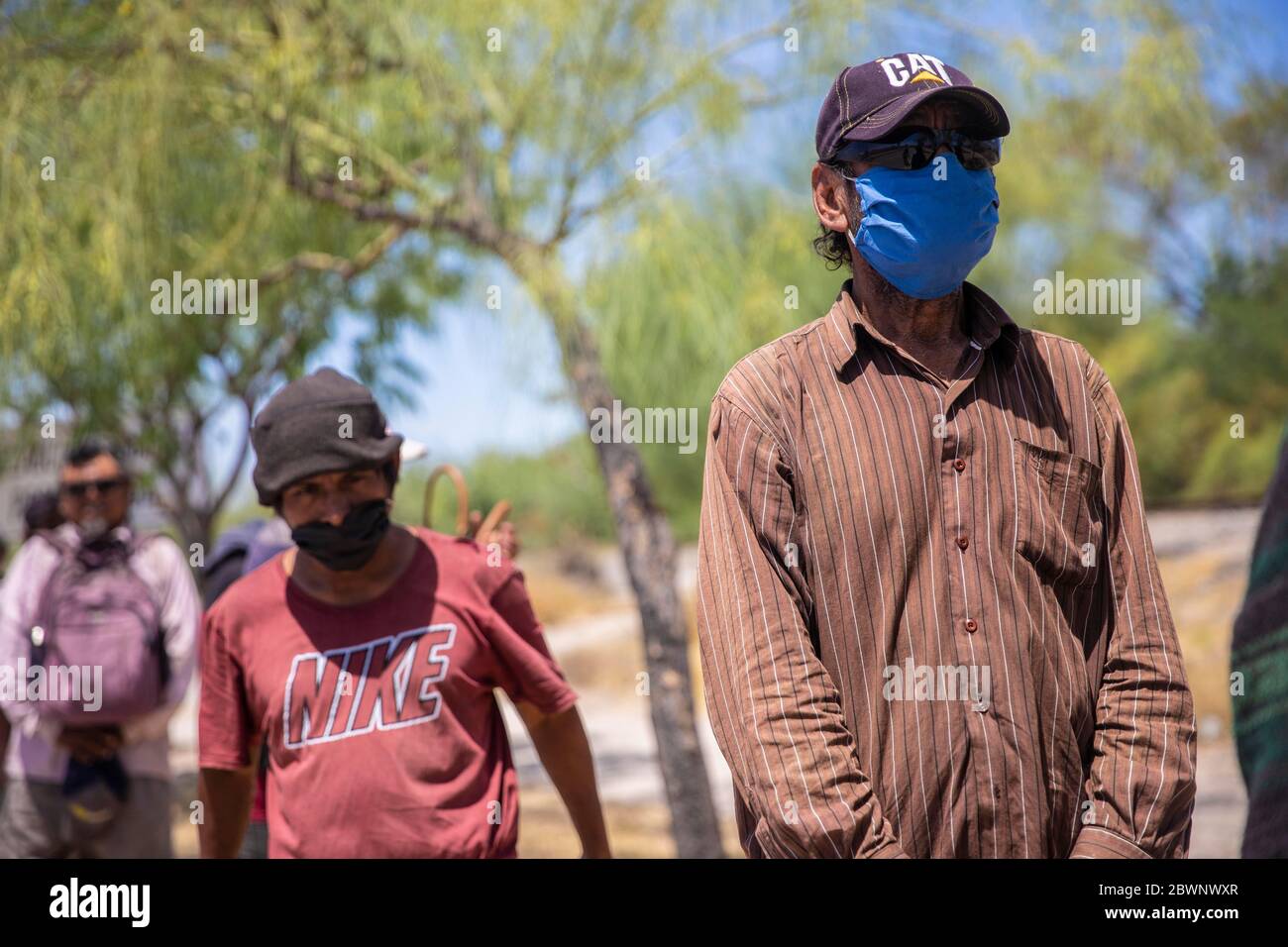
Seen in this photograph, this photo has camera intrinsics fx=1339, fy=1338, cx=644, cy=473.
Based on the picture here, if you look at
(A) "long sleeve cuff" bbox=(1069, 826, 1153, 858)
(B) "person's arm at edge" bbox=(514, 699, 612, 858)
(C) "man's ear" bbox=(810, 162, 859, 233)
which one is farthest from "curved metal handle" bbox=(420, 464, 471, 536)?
(A) "long sleeve cuff" bbox=(1069, 826, 1153, 858)

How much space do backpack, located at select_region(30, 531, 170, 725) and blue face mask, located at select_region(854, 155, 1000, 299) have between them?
11.7ft

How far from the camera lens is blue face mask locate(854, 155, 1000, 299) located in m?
2.13

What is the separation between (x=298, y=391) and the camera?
9.46 ft

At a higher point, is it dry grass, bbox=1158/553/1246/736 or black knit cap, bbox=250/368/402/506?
black knit cap, bbox=250/368/402/506

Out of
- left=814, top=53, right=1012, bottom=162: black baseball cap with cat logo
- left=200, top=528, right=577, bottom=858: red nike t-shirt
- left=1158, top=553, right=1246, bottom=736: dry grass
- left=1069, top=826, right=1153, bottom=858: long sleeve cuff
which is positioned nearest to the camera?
left=1069, top=826, right=1153, bottom=858: long sleeve cuff

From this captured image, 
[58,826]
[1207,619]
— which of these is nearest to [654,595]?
[58,826]

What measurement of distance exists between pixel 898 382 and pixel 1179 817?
781 millimetres

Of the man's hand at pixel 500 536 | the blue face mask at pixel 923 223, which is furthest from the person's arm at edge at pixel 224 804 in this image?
the blue face mask at pixel 923 223

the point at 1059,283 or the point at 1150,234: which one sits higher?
the point at 1150,234

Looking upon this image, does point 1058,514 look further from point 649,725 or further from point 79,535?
point 649,725

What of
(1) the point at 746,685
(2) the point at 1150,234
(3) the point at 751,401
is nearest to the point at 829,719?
(1) the point at 746,685

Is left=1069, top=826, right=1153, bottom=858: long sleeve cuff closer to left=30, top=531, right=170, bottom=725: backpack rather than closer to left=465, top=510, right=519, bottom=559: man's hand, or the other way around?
left=465, top=510, right=519, bottom=559: man's hand

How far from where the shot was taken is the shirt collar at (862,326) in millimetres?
2150
